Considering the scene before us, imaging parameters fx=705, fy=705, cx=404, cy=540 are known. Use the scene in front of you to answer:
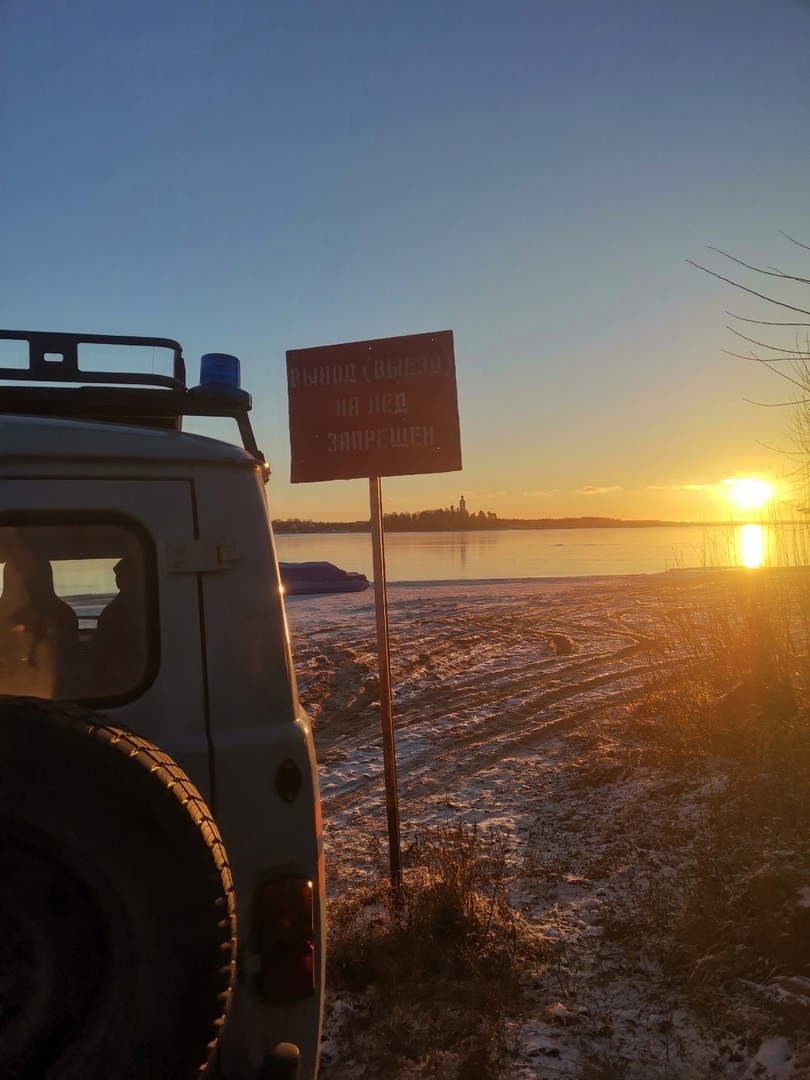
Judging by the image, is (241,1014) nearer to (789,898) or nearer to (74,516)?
(74,516)

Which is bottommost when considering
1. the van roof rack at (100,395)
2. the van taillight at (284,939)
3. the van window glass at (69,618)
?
the van taillight at (284,939)

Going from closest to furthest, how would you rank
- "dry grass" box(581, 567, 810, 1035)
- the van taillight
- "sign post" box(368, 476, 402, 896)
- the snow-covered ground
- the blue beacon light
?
the van taillight
the blue beacon light
the snow-covered ground
"dry grass" box(581, 567, 810, 1035)
"sign post" box(368, 476, 402, 896)

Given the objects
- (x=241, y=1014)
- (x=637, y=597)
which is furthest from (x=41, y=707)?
(x=637, y=597)

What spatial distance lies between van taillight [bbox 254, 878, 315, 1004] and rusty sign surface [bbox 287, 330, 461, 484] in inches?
98.3

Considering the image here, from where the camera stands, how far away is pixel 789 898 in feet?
11.1

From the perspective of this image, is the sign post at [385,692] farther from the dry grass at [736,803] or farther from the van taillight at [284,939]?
the van taillight at [284,939]

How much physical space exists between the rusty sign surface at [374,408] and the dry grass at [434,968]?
219cm

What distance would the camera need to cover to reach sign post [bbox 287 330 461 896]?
394 centimetres

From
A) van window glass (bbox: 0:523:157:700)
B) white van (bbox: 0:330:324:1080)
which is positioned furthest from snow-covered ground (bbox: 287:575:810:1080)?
van window glass (bbox: 0:523:157:700)

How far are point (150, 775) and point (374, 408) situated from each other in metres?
2.87

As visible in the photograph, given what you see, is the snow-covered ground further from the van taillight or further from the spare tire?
the spare tire

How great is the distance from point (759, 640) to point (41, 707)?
652 centimetres

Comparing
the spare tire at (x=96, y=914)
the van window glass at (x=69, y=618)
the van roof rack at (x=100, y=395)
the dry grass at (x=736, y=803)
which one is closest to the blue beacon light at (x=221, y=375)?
the van roof rack at (x=100, y=395)

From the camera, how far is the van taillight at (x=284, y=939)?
70.5 inches
